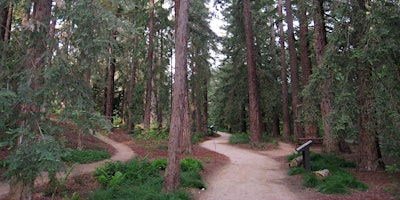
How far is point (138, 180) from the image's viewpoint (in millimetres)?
7020

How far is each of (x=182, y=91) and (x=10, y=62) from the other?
3634mm

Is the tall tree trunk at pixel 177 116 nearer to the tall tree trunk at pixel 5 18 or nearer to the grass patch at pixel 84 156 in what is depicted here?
the tall tree trunk at pixel 5 18

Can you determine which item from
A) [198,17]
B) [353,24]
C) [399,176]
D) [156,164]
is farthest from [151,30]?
[399,176]

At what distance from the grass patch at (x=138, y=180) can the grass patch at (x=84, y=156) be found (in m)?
3.09

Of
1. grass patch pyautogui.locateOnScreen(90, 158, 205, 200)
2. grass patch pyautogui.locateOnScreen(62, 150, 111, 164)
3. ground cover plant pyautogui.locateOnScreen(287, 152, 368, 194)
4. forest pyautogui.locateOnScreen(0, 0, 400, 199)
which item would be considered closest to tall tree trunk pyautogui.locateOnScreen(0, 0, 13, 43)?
forest pyautogui.locateOnScreen(0, 0, 400, 199)

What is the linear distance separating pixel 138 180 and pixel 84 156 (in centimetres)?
457

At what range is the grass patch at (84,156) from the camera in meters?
9.90

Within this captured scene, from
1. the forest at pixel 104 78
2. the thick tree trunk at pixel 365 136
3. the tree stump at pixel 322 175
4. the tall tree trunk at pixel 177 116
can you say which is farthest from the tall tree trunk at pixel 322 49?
the tall tree trunk at pixel 177 116

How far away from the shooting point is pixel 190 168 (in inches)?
330

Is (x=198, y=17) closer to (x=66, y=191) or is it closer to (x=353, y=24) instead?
(x=353, y=24)

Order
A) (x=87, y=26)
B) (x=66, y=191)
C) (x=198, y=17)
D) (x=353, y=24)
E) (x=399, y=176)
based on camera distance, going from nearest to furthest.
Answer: (x=87, y=26) → (x=66, y=191) → (x=399, y=176) → (x=353, y=24) → (x=198, y=17)

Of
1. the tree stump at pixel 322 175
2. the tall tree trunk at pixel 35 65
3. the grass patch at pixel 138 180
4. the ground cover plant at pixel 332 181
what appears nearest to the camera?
the tall tree trunk at pixel 35 65

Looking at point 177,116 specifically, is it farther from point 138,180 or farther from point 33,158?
point 33,158

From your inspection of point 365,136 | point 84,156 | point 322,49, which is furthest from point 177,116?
point 322,49
